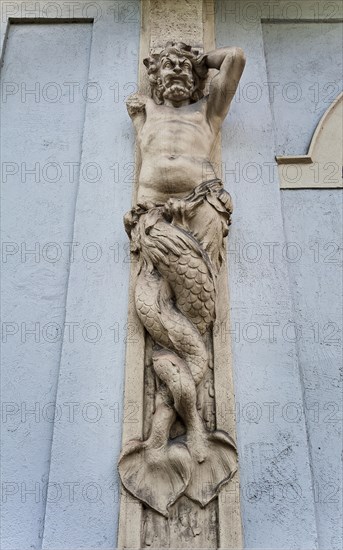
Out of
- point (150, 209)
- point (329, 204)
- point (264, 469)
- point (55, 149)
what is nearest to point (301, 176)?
point (329, 204)

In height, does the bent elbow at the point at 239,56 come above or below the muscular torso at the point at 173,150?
above

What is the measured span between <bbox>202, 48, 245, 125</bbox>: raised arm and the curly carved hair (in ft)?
0.29

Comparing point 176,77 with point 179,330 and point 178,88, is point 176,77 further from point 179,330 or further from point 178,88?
point 179,330

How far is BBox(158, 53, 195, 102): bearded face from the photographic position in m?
3.69

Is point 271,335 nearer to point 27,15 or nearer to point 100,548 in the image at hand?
point 100,548

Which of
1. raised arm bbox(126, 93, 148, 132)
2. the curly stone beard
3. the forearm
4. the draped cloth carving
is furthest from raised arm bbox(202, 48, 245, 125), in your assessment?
the draped cloth carving

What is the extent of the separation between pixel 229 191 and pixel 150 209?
0.55 meters

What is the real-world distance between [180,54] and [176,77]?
14cm

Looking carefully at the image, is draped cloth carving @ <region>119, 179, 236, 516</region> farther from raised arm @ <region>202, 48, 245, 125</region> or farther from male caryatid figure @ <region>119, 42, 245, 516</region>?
raised arm @ <region>202, 48, 245, 125</region>

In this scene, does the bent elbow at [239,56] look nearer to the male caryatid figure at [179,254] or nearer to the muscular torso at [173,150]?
the male caryatid figure at [179,254]

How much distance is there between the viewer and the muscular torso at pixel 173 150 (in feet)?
11.2

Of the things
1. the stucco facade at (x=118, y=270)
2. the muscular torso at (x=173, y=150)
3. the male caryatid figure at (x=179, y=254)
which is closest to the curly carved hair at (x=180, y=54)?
the male caryatid figure at (x=179, y=254)

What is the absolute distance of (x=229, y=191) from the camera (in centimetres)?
364

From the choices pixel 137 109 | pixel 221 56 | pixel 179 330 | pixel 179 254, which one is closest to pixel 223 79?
pixel 221 56
